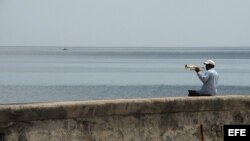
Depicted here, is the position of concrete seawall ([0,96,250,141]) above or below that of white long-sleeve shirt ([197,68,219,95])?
below

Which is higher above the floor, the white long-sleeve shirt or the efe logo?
the white long-sleeve shirt

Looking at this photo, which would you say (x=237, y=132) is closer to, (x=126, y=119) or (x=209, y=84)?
(x=126, y=119)

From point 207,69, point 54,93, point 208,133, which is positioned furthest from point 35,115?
point 54,93

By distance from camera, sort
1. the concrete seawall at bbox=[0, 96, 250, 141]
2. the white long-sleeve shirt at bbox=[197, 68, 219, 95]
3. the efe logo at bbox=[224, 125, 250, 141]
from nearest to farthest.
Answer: the concrete seawall at bbox=[0, 96, 250, 141], the efe logo at bbox=[224, 125, 250, 141], the white long-sleeve shirt at bbox=[197, 68, 219, 95]

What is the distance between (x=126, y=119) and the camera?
5.67 meters

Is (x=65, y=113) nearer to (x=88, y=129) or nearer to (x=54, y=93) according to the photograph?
(x=88, y=129)

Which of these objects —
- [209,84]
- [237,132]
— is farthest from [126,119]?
[209,84]

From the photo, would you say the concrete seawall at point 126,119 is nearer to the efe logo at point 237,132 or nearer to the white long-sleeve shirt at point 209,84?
the efe logo at point 237,132

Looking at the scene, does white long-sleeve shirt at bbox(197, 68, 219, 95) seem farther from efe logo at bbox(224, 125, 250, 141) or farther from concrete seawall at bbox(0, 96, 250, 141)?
efe logo at bbox(224, 125, 250, 141)

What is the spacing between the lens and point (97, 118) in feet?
18.4

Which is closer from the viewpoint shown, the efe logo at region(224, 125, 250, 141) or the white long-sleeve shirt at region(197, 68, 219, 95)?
the efe logo at region(224, 125, 250, 141)

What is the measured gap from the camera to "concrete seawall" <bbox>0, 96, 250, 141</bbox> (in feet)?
17.7

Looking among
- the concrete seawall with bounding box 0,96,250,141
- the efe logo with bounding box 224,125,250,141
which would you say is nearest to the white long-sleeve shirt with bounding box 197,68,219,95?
the concrete seawall with bounding box 0,96,250,141

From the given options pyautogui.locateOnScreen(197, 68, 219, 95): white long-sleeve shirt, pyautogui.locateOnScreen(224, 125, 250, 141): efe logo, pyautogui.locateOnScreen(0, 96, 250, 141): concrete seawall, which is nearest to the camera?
pyautogui.locateOnScreen(0, 96, 250, 141): concrete seawall
